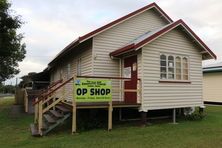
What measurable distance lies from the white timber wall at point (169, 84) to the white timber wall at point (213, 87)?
10.1 metres

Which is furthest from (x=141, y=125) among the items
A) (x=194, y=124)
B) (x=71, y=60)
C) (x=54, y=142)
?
(x=71, y=60)

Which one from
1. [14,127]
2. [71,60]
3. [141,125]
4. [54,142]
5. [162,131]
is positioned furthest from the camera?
[71,60]

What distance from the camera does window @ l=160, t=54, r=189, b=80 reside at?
12.1 metres

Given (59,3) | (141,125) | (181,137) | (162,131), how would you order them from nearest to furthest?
(181,137) < (162,131) < (141,125) < (59,3)

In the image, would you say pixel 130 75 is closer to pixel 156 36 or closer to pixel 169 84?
pixel 169 84

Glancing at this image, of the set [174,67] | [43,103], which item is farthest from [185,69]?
[43,103]

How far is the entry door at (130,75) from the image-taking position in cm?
1182

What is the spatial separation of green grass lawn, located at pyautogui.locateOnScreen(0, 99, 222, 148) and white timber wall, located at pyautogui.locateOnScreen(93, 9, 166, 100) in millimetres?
A: 2926

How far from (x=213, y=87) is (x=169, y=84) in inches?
494

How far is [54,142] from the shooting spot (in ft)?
27.1

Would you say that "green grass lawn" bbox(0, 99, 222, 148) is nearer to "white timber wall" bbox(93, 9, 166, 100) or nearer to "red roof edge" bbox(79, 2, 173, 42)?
"white timber wall" bbox(93, 9, 166, 100)

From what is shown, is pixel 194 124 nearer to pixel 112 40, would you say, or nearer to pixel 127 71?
pixel 127 71

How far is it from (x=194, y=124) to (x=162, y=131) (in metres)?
2.40

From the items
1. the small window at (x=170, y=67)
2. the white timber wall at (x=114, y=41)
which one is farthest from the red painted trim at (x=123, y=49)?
the small window at (x=170, y=67)
